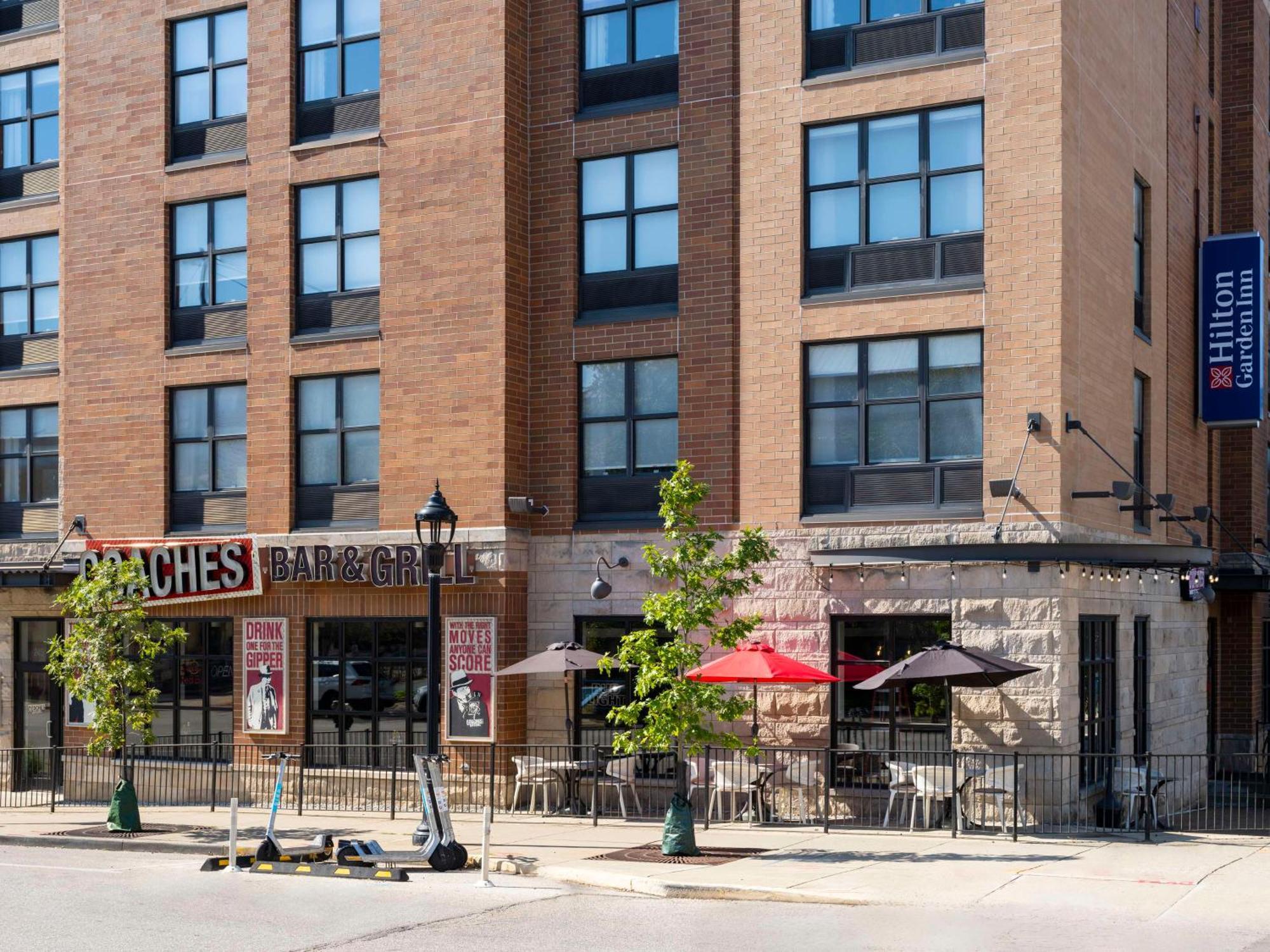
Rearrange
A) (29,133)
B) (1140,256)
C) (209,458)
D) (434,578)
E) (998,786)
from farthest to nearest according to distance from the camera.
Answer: (29,133)
(209,458)
(1140,256)
(998,786)
(434,578)

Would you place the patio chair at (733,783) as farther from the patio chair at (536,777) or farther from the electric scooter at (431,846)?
the electric scooter at (431,846)

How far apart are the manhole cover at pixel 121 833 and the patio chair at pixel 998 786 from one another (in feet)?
37.1

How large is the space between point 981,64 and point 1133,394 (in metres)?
6.91

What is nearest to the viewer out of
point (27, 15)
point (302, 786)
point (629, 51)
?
point (302, 786)

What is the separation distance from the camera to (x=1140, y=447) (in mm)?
27781

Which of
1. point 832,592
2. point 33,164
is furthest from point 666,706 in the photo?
point 33,164

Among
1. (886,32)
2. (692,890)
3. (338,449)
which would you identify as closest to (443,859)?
(692,890)

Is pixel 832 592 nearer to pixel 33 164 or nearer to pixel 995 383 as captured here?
pixel 995 383

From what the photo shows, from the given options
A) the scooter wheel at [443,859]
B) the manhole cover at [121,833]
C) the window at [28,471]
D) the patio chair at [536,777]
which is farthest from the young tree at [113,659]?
the window at [28,471]

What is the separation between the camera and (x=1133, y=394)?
2698cm

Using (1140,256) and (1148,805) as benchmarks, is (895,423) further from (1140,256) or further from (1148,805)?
(1140,256)

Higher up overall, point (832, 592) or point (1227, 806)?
point (832, 592)

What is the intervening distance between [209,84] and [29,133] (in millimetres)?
4766

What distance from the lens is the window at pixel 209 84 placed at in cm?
2878
